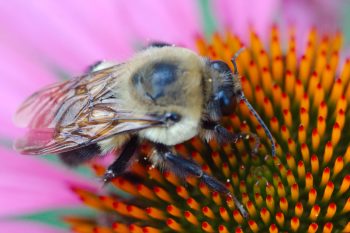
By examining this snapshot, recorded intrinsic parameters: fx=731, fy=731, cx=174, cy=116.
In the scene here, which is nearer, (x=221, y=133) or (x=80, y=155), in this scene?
(x=221, y=133)

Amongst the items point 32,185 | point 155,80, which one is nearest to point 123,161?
point 155,80

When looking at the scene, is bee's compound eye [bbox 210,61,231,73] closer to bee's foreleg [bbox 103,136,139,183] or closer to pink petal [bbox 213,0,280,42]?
bee's foreleg [bbox 103,136,139,183]

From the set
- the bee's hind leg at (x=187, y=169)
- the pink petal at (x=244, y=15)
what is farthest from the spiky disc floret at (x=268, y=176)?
the pink petal at (x=244, y=15)

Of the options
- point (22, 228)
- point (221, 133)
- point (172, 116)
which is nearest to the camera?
point (172, 116)

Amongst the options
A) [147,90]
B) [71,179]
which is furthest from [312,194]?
[71,179]

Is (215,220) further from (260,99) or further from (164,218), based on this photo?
(260,99)

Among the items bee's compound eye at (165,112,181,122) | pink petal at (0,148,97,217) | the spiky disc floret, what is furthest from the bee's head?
pink petal at (0,148,97,217)

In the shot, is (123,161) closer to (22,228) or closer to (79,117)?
(79,117)
